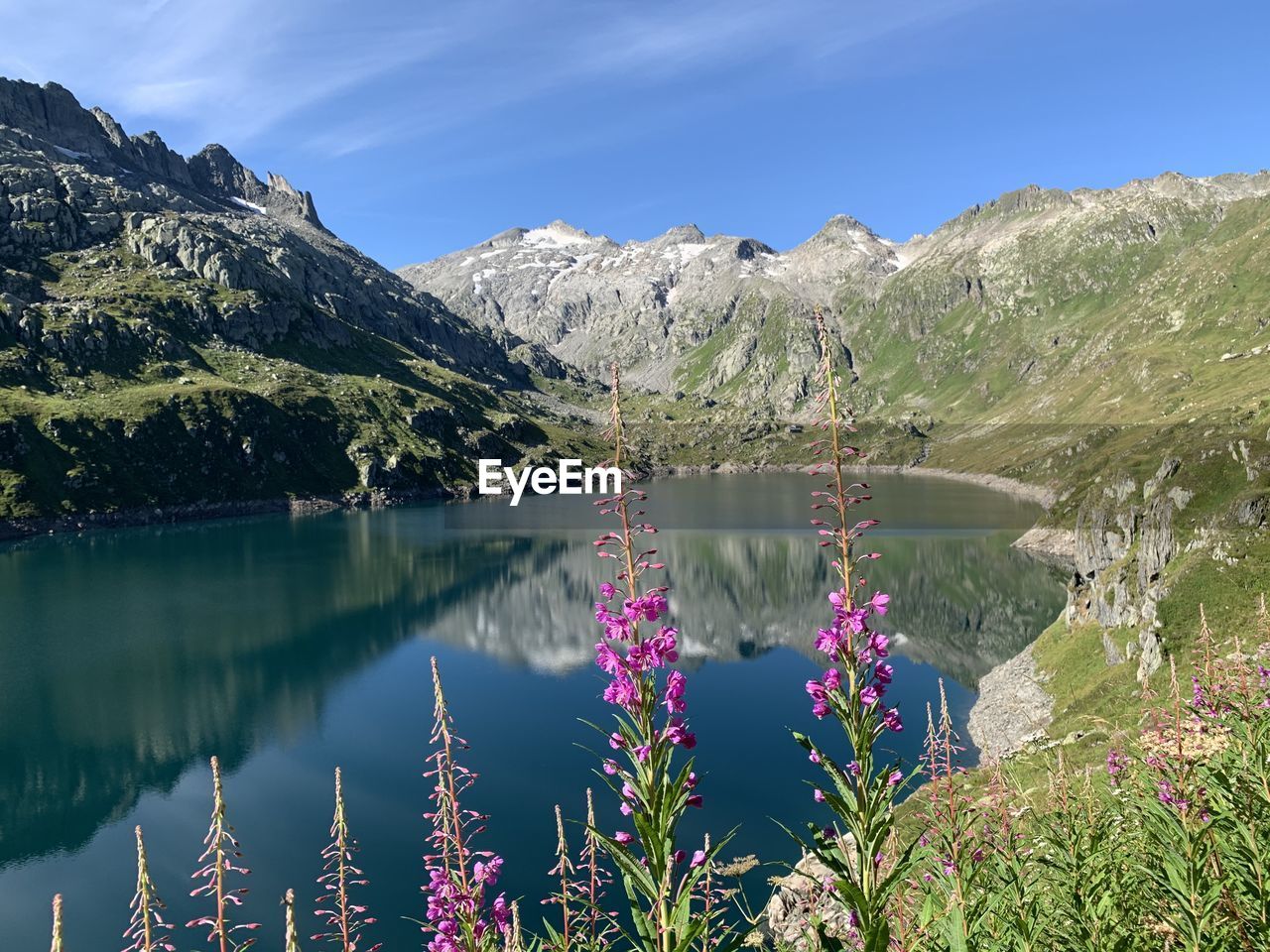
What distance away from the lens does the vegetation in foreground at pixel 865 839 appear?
16.9ft

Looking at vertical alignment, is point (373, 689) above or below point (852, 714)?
below

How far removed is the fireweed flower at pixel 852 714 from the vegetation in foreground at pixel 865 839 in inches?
0.7

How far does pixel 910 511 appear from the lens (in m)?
178

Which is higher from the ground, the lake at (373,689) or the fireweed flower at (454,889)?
the fireweed flower at (454,889)

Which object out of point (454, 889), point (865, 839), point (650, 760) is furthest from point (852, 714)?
point (454, 889)

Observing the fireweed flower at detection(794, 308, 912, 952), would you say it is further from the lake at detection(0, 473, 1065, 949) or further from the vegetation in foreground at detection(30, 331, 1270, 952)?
the lake at detection(0, 473, 1065, 949)

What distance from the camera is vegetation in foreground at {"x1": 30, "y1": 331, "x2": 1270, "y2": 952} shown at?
515 centimetres

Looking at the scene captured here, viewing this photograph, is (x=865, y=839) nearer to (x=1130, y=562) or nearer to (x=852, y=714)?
(x=852, y=714)

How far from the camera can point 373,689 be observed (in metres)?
74.4

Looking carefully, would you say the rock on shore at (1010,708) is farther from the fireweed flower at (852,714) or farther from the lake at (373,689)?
the fireweed flower at (852,714)

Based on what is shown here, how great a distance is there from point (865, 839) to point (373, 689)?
77.2 metres

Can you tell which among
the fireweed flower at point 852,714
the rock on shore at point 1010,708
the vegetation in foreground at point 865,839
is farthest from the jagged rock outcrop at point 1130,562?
the fireweed flower at point 852,714

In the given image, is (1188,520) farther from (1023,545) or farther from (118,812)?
(118,812)

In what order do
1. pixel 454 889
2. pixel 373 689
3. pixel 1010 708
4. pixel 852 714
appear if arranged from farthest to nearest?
pixel 373 689, pixel 1010 708, pixel 454 889, pixel 852 714
